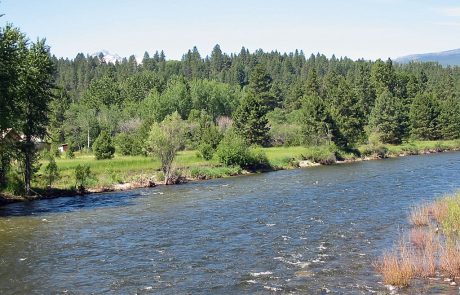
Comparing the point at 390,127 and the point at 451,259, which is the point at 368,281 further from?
the point at 390,127

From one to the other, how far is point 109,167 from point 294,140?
4904 cm

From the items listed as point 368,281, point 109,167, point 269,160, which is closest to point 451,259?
point 368,281

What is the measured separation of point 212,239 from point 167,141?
3176cm

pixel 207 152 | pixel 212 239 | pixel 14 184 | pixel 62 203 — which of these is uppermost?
pixel 14 184

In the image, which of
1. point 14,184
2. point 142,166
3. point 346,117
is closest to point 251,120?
point 346,117

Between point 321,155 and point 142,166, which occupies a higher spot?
point 142,166

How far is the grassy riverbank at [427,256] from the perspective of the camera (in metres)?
19.0

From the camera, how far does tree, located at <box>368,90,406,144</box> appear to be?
100625 mm

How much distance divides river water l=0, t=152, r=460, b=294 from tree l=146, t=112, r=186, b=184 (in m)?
8.11

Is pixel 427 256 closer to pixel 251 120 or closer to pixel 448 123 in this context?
pixel 251 120

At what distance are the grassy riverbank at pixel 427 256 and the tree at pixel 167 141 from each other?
35.1 meters

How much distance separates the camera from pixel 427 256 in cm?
2195

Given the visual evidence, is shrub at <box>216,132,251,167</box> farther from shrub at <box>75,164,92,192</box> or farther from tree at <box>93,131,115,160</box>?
shrub at <box>75,164,92,192</box>

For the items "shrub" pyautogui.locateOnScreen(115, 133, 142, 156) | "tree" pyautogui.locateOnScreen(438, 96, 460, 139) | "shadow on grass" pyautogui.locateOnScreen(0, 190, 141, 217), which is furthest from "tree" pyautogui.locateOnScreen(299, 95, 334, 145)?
"shadow on grass" pyautogui.locateOnScreen(0, 190, 141, 217)
